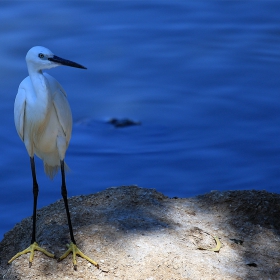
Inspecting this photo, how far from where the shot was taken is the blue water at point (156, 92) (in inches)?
201

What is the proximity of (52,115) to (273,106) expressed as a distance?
3.21 m

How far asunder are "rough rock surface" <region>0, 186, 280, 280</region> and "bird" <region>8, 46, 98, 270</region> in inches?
3.7

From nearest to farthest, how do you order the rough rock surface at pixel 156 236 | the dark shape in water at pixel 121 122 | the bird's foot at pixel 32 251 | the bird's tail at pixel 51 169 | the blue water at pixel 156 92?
the rough rock surface at pixel 156 236
the bird's foot at pixel 32 251
the bird's tail at pixel 51 169
the blue water at pixel 156 92
the dark shape in water at pixel 121 122

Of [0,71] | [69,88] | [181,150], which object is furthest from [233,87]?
[0,71]

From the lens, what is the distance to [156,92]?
618cm

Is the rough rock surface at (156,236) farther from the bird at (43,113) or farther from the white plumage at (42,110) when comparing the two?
the white plumage at (42,110)

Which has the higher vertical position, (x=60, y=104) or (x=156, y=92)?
(x=60, y=104)

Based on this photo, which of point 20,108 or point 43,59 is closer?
point 43,59

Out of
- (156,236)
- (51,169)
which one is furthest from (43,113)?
(156,236)

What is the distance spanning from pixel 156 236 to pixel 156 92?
3108 mm

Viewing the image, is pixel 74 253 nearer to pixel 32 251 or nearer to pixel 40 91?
pixel 32 251

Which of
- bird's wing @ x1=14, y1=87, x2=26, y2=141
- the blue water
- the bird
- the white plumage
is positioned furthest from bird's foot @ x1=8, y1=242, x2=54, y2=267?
the blue water

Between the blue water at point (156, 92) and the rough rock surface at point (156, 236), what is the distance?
109cm

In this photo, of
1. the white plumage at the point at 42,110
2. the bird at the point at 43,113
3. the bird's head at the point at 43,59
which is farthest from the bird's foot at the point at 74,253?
the bird's head at the point at 43,59
